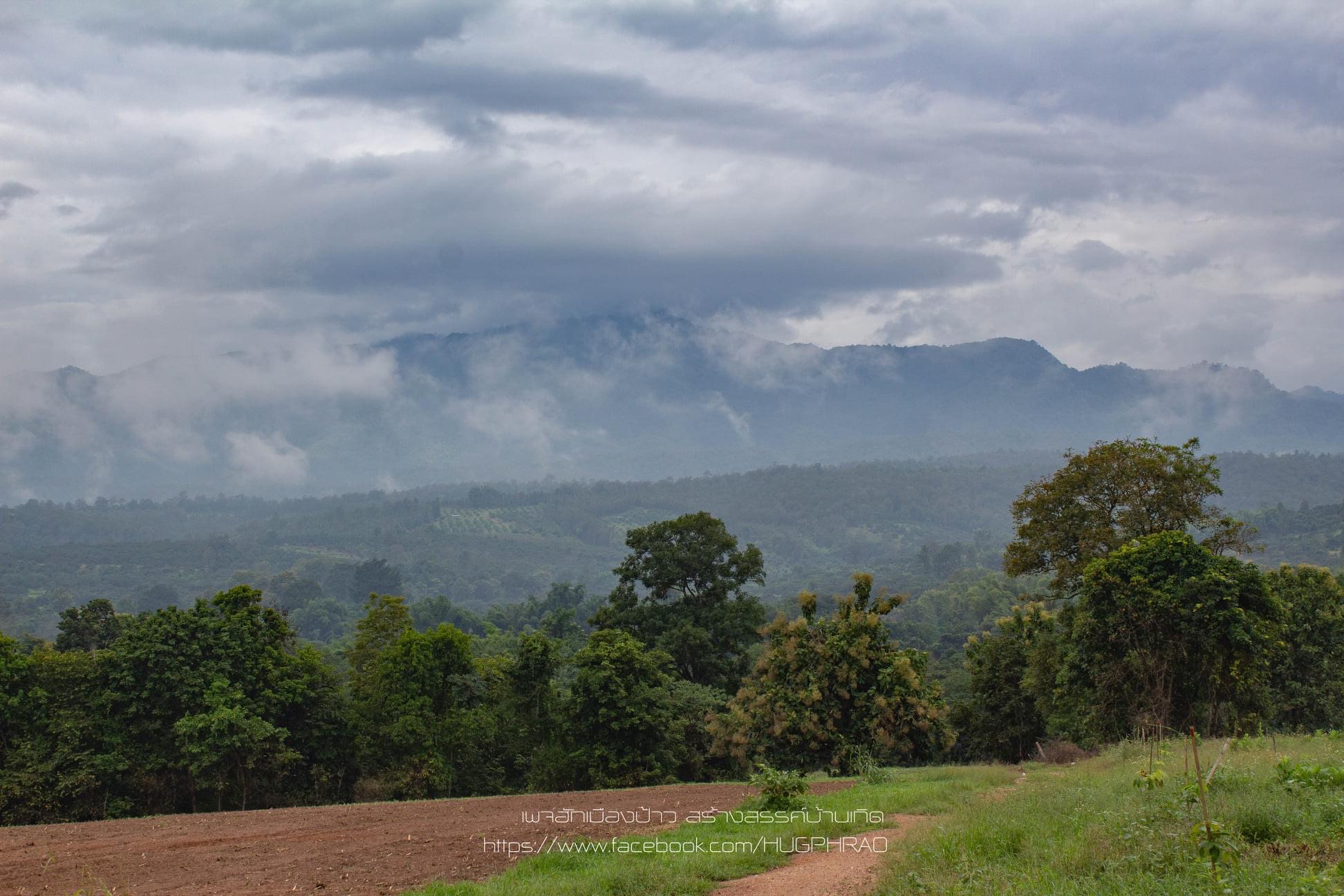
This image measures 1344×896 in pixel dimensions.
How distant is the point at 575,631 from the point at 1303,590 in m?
47.9

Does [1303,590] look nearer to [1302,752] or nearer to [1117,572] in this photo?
[1117,572]

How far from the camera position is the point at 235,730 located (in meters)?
29.9

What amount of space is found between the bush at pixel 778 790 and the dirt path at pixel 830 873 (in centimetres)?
243

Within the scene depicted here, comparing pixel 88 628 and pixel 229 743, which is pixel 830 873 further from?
pixel 88 628

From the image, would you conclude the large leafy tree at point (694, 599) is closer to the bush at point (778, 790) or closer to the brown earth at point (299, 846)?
the brown earth at point (299, 846)

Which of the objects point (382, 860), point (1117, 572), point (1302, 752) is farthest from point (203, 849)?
point (1117, 572)

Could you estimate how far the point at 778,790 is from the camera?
1579 centimetres

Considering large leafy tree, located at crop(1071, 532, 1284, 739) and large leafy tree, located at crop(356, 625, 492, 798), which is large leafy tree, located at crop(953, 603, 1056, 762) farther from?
large leafy tree, located at crop(356, 625, 492, 798)

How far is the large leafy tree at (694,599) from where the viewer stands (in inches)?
1779

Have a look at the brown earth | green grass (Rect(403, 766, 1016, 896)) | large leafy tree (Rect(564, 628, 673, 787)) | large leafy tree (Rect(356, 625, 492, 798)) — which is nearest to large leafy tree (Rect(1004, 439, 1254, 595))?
large leafy tree (Rect(564, 628, 673, 787))

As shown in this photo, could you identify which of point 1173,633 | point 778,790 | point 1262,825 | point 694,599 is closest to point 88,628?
point 694,599

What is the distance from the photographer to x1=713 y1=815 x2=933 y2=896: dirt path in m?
10.7

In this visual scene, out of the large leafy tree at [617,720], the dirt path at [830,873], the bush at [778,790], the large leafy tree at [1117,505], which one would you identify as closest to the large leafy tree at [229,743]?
the large leafy tree at [617,720]

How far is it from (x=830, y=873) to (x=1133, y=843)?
3283 mm
